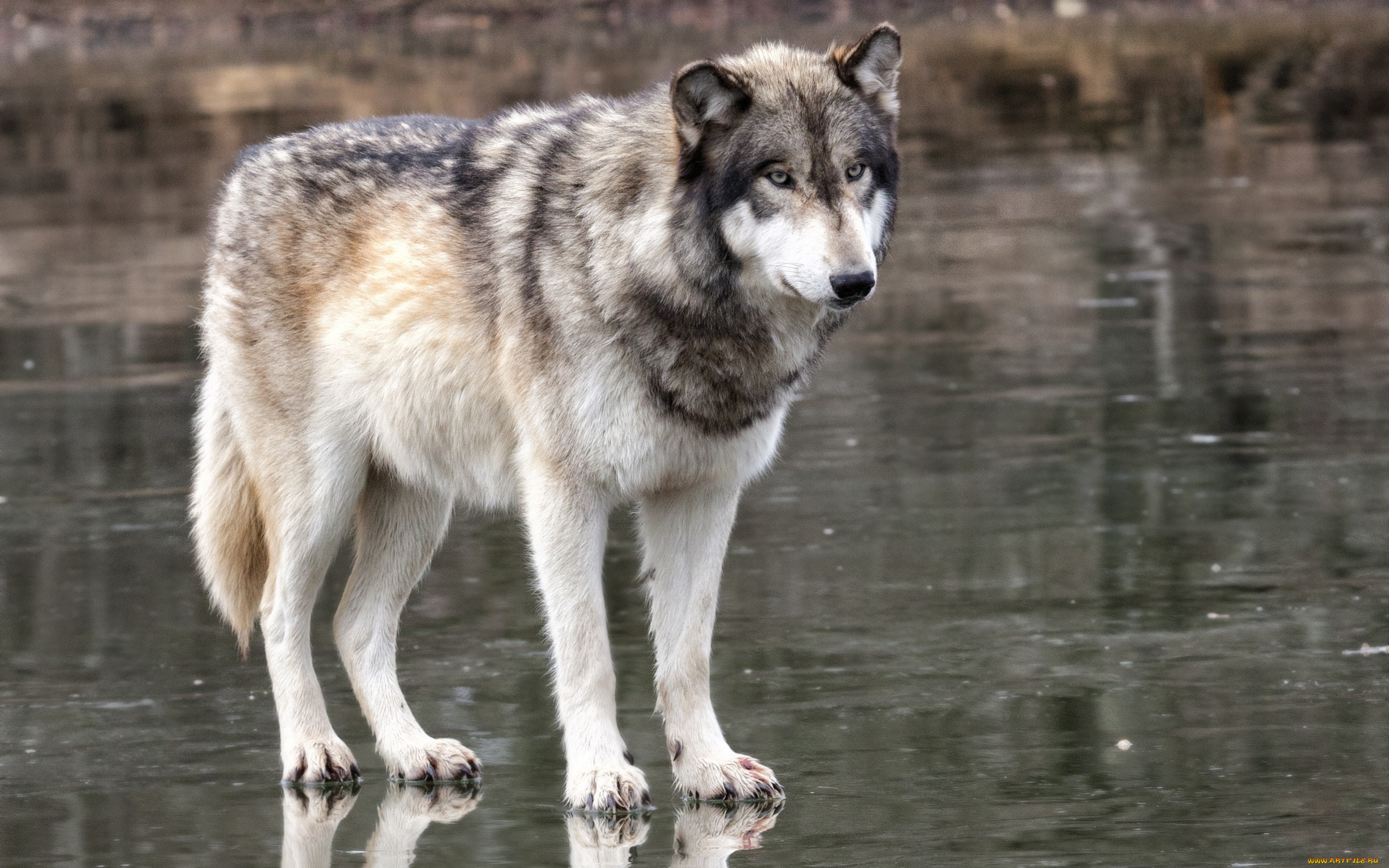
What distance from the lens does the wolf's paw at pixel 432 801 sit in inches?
202

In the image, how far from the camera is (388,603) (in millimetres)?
5875

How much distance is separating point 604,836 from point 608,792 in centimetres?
18

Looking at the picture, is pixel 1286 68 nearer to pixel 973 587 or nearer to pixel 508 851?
pixel 973 587

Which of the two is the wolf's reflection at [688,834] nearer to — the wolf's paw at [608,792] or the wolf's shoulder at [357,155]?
the wolf's paw at [608,792]

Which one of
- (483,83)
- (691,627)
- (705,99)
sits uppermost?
(705,99)

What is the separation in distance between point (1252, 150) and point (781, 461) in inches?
398

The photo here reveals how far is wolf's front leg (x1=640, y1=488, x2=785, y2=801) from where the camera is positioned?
517 cm

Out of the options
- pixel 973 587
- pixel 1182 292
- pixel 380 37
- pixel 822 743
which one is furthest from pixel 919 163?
pixel 380 37

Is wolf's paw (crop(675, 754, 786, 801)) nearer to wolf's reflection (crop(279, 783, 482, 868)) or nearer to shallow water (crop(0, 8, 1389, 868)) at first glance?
shallow water (crop(0, 8, 1389, 868))

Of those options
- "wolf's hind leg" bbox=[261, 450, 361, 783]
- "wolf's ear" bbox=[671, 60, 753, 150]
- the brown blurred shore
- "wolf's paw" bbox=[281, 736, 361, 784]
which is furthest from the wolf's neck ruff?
the brown blurred shore

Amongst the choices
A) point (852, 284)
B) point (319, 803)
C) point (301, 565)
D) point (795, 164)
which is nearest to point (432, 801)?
point (319, 803)

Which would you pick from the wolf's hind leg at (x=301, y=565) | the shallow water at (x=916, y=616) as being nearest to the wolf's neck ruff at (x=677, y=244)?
the wolf's hind leg at (x=301, y=565)

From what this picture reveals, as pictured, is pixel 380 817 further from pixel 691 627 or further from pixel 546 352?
pixel 546 352

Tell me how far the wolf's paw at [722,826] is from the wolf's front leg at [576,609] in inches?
6.2
